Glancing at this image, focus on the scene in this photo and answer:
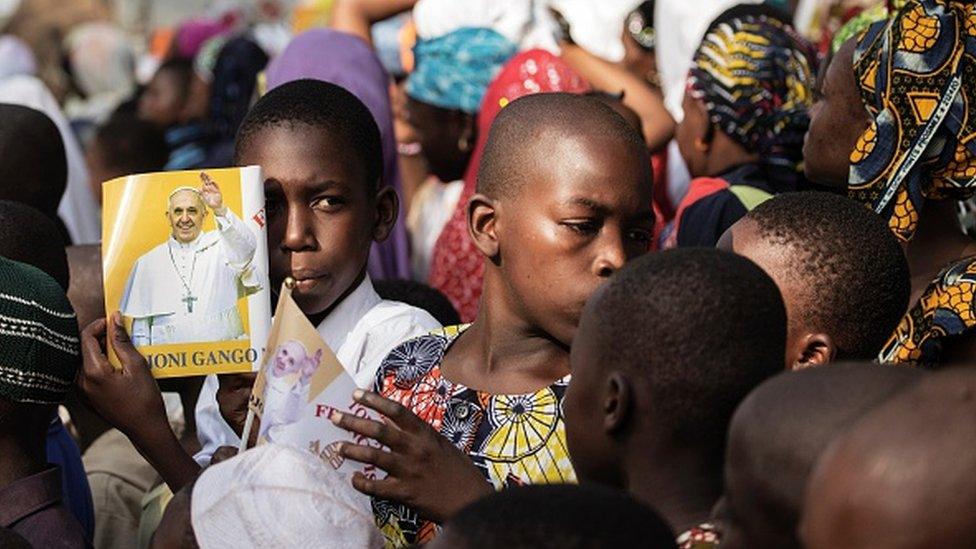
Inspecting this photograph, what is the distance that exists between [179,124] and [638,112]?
4.83 m

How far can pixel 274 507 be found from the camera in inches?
107

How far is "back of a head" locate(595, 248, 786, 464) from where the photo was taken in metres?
2.66

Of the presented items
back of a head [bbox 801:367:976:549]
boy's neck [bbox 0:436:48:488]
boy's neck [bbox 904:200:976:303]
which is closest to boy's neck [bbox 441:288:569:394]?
boy's neck [bbox 0:436:48:488]

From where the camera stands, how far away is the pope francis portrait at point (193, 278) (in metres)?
3.56

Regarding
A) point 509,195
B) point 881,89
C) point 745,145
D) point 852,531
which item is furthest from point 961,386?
point 745,145

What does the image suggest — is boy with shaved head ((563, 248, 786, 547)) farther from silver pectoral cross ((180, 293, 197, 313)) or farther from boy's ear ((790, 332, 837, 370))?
silver pectoral cross ((180, 293, 197, 313))

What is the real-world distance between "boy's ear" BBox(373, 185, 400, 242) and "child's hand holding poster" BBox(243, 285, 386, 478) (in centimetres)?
112

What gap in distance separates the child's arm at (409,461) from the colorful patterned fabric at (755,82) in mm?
2448

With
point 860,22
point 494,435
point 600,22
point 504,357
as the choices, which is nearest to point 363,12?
point 600,22

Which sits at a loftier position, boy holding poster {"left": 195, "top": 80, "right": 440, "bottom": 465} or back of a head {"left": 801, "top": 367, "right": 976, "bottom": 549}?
back of a head {"left": 801, "top": 367, "right": 976, "bottom": 549}

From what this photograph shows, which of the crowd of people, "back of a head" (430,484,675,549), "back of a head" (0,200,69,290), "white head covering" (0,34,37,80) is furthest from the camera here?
"white head covering" (0,34,37,80)

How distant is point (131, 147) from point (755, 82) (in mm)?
4362

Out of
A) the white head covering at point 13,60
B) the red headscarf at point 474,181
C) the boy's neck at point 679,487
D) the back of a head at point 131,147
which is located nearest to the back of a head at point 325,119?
the red headscarf at point 474,181

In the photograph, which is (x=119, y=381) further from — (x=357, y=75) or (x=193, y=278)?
(x=357, y=75)
